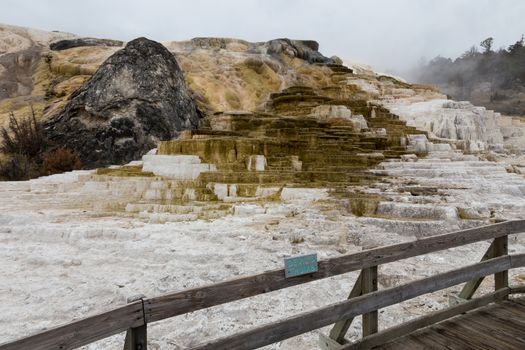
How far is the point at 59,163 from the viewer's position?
61.0ft

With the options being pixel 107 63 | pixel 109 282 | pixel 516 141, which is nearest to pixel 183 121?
pixel 107 63

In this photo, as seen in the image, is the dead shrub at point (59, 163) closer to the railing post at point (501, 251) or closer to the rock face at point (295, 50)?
the railing post at point (501, 251)

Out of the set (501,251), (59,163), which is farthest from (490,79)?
(501,251)

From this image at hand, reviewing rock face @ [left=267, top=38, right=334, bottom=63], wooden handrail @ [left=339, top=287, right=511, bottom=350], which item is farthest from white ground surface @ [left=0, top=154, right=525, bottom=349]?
rock face @ [left=267, top=38, right=334, bottom=63]

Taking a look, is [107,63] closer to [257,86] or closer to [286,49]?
[257,86]

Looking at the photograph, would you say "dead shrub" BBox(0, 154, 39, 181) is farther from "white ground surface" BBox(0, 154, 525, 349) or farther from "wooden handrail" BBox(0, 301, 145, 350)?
"wooden handrail" BBox(0, 301, 145, 350)

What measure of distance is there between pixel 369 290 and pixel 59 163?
1986 cm

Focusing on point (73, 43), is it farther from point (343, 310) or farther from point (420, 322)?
point (420, 322)

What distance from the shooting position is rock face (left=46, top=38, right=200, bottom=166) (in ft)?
69.6

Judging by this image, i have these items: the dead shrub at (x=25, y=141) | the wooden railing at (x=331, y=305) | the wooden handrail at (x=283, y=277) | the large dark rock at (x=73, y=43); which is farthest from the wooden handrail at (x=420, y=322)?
the large dark rock at (x=73, y=43)

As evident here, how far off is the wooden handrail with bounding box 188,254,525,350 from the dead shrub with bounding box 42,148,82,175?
63.9 feet

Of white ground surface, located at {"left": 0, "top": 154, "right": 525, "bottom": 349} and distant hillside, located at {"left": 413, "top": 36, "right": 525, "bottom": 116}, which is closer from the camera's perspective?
white ground surface, located at {"left": 0, "top": 154, "right": 525, "bottom": 349}

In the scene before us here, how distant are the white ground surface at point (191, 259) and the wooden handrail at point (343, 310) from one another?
1204 mm

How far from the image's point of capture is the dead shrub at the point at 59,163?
18.4 metres
